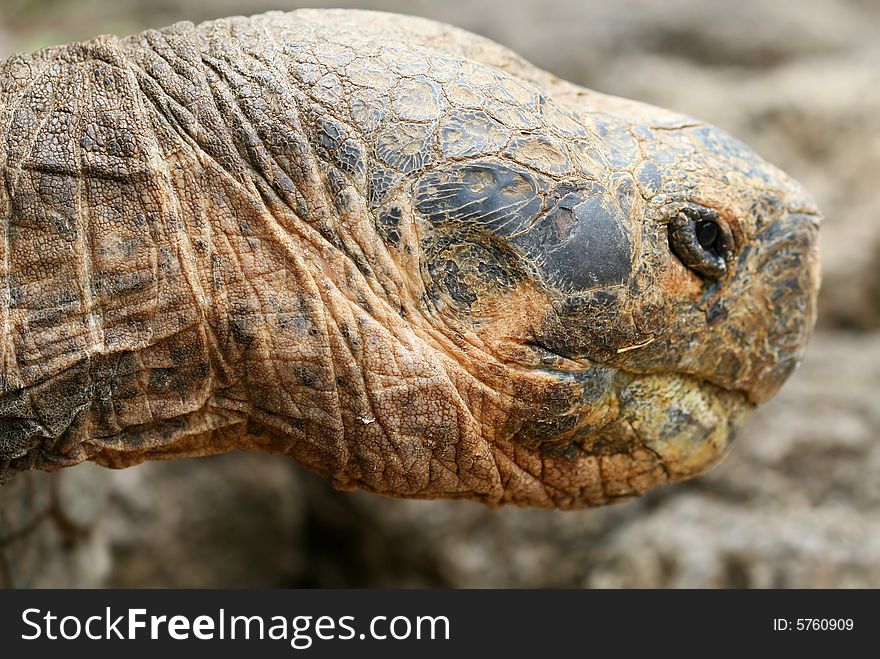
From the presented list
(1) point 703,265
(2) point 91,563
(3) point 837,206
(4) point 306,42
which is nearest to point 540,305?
(1) point 703,265

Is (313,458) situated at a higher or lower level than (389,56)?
lower

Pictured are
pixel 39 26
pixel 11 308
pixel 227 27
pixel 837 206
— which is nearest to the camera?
pixel 11 308

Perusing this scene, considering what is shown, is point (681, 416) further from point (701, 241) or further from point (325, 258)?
point (325, 258)

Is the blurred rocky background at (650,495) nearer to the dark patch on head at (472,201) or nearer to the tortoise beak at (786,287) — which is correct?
the tortoise beak at (786,287)

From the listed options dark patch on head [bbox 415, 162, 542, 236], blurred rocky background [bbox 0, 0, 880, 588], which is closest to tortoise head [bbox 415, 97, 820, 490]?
dark patch on head [bbox 415, 162, 542, 236]

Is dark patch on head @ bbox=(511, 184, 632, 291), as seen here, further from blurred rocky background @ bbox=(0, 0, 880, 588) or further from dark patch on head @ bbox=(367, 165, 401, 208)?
blurred rocky background @ bbox=(0, 0, 880, 588)

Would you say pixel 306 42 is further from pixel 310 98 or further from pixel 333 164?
pixel 333 164

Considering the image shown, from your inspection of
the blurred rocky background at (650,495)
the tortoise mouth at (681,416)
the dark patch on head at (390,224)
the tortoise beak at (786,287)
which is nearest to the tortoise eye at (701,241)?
the tortoise beak at (786,287)

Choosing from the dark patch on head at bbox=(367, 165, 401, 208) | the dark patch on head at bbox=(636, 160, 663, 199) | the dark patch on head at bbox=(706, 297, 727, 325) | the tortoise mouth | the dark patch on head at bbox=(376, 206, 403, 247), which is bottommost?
the tortoise mouth
